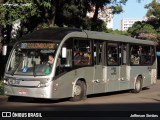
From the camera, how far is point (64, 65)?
16703mm

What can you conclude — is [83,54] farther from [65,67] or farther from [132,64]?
[132,64]

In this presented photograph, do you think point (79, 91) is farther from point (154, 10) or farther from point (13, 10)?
point (154, 10)

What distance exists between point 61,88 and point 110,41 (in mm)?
4483

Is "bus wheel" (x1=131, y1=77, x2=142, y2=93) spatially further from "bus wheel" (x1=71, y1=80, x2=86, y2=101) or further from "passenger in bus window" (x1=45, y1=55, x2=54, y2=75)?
"passenger in bus window" (x1=45, y1=55, x2=54, y2=75)

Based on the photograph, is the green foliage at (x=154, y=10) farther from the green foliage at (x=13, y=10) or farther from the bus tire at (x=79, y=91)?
the bus tire at (x=79, y=91)

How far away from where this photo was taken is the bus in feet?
53.0

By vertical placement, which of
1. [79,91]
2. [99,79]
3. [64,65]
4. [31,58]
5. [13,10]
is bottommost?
[79,91]

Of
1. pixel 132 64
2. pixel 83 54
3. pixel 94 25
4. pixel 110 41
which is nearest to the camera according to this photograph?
pixel 83 54

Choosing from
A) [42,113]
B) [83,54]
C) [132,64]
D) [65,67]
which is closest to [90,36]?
[83,54]

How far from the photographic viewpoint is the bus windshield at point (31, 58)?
640 inches

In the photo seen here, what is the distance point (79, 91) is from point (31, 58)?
2.36m

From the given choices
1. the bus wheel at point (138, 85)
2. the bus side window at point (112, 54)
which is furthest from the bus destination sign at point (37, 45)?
the bus wheel at point (138, 85)

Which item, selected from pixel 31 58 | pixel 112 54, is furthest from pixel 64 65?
pixel 112 54

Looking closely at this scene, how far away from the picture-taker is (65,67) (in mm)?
16719
